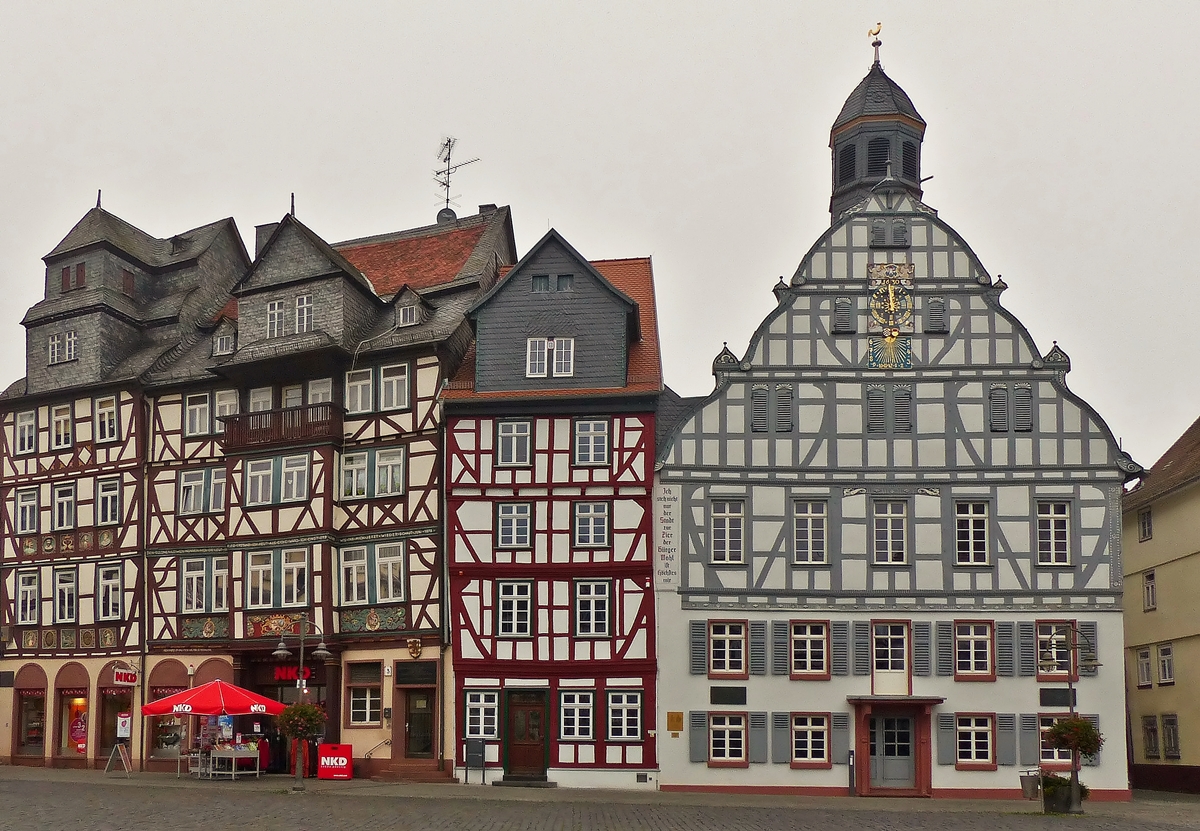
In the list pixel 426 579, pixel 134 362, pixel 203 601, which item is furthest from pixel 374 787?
pixel 134 362

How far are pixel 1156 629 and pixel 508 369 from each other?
2180 centimetres

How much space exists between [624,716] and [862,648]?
6.45 m

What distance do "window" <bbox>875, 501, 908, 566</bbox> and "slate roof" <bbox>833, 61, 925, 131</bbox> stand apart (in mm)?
12342

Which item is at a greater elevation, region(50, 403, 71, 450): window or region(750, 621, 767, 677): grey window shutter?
region(50, 403, 71, 450): window

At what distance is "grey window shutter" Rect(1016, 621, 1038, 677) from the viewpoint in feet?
123

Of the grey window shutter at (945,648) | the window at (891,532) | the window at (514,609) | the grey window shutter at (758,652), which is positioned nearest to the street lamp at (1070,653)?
the grey window shutter at (945,648)

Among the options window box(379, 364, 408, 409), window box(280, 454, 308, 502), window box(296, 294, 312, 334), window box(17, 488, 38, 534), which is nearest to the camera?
window box(379, 364, 408, 409)

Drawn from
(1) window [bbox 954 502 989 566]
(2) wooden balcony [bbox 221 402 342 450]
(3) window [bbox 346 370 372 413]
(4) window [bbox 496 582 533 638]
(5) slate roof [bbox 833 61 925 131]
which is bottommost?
(4) window [bbox 496 582 533 638]

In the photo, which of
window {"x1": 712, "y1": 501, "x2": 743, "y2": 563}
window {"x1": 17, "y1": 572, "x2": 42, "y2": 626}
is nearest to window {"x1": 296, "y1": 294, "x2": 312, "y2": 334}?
window {"x1": 17, "y1": 572, "x2": 42, "y2": 626}

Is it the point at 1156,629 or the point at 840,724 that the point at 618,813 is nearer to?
the point at 840,724

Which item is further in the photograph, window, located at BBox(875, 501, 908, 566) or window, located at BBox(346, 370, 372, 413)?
window, located at BBox(346, 370, 372, 413)

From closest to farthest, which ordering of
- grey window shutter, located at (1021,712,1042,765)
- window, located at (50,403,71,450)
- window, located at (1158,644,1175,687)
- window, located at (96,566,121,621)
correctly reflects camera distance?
grey window shutter, located at (1021,712,1042,765), window, located at (1158,644,1175,687), window, located at (96,566,121,621), window, located at (50,403,71,450)

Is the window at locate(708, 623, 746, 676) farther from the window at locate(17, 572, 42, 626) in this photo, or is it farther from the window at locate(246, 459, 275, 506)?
the window at locate(17, 572, 42, 626)

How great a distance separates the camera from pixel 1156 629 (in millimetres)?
44812
